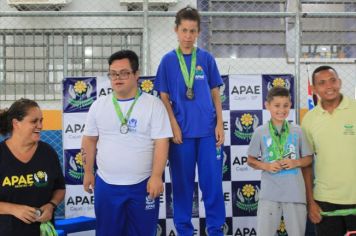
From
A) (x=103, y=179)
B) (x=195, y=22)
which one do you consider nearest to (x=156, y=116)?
(x=103, y=179)

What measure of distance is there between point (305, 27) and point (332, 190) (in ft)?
24.4

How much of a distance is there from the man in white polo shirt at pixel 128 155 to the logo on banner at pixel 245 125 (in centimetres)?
179

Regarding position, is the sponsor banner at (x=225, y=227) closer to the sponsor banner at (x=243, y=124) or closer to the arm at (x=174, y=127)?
the sponsor banner at (x=243, y=124)

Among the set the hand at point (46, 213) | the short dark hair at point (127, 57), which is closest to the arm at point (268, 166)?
the short dark hair at point (127, 57)

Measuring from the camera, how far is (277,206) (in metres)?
3.12

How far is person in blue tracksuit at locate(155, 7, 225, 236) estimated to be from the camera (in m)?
3.12

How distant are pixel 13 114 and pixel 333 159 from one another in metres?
1.86

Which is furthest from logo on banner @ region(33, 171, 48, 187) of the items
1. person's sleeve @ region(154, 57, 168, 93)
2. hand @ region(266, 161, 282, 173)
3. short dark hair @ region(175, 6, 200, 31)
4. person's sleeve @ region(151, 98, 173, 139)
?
hand @ region(266, 161, 282, 173)

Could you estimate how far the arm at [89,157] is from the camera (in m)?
2.85

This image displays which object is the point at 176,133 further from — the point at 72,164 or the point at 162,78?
the point at 72,164

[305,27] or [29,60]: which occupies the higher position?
[305,27]

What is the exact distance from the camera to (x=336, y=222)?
9.42ft

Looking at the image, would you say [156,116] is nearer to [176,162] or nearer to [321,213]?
[176,162]

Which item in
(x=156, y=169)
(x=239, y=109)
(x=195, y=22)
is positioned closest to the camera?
(x=156, y=169)
